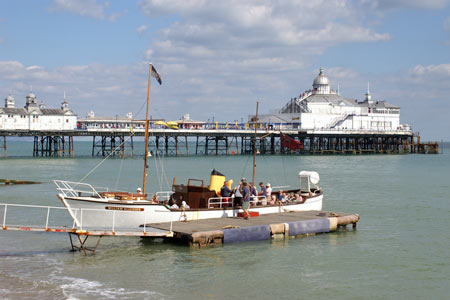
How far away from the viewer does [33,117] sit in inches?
3452

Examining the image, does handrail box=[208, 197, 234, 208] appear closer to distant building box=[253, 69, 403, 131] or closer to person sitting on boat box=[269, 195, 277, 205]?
person sitting on boat box=[269, 195, 277, 205]

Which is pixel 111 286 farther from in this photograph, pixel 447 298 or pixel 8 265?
pixel 447 298

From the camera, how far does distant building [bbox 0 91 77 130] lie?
86.1 meters

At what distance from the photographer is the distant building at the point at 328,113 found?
120 metres

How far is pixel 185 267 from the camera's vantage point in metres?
19.6

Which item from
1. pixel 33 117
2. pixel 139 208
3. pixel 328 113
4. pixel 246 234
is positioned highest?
pixel 328 113

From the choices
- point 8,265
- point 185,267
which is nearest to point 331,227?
point 185,267

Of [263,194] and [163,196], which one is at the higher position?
[263,194]

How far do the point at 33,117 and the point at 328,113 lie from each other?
65192mm

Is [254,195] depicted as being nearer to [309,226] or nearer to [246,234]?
[309,226]

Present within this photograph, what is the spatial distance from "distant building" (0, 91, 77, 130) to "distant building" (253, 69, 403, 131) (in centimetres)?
4603

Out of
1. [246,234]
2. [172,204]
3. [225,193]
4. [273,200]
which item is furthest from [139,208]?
[273,200]

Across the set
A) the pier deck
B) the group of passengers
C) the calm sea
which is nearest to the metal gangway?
the calm sea

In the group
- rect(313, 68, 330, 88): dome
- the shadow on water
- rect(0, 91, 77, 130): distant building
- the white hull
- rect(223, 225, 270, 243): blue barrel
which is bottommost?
the shadow on water
